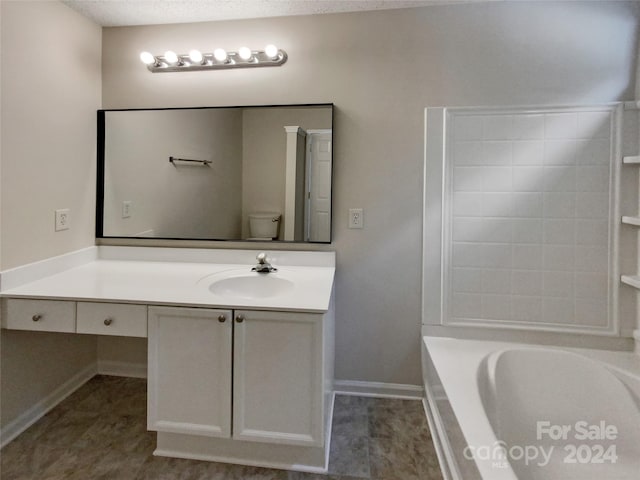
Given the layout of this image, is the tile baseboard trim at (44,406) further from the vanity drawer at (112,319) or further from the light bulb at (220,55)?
the light bulb at (220,55)

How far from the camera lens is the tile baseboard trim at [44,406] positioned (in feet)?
5.54

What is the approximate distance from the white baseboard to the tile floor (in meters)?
0.21

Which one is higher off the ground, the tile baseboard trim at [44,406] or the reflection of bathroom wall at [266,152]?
the reflection of bathroom wall at [266,152]

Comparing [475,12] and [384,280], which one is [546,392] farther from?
[475,12]

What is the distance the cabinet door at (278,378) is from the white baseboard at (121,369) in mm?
1100

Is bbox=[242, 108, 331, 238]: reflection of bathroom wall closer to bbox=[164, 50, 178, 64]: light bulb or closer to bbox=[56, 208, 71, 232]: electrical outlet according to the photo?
bbox=[164, 50, 178, 64]: light bulb

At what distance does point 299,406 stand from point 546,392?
1.15 m

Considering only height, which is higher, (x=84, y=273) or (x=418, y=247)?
(x=418, y=247)

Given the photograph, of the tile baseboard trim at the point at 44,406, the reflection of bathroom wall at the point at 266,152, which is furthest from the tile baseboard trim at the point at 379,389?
the tile baseboard trim at the point at 44,406

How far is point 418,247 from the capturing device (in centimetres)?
203

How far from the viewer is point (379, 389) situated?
6.88 feet

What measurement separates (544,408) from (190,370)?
1.58 metres

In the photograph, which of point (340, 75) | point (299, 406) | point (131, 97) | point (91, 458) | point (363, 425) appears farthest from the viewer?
point (131, 97)

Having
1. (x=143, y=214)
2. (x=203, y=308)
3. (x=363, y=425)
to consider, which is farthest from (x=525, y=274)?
(x=143, y=214)
